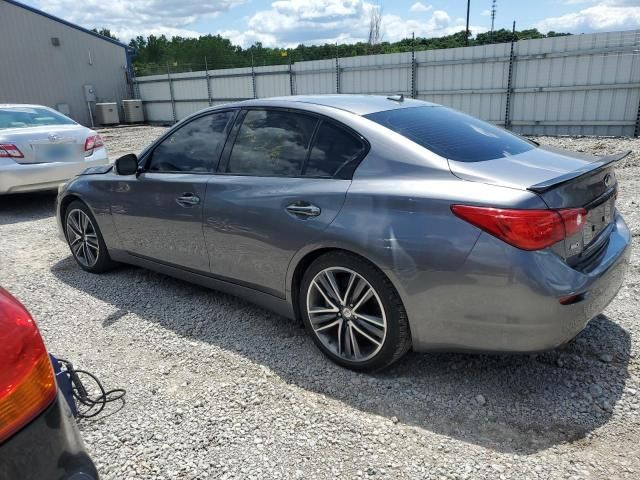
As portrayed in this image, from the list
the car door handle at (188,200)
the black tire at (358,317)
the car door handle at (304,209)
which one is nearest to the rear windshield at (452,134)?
the car door handle at (304,209)

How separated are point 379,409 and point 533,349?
0.83 metres

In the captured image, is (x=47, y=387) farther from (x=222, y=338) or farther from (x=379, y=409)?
(x=222, y=338)

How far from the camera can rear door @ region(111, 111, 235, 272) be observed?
11.7 ft

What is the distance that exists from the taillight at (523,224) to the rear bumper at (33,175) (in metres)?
6.52

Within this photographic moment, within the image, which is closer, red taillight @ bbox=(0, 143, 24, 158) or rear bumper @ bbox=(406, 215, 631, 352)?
rear bumper @ bbox=(406, 215, 631, 352)

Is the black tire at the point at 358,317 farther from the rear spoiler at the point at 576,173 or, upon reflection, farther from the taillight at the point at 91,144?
the taillight at the point at 91,144

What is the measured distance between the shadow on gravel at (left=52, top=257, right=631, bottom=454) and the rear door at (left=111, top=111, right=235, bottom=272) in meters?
0.54

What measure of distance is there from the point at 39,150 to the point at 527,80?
11.2 metres

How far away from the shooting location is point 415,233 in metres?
2.48

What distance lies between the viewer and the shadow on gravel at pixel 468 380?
2465mm

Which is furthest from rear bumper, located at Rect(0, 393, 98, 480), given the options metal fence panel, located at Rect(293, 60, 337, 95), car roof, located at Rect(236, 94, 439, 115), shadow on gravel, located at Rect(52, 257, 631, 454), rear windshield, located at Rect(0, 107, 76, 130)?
metal fence panel, located at Rect(293, 60, 337, 95)

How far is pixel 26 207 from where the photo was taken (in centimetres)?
784

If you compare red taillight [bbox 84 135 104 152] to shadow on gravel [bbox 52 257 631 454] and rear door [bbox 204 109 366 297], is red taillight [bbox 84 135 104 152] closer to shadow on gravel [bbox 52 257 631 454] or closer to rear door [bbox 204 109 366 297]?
shadow on gravel [bbox 52 257 631 454]

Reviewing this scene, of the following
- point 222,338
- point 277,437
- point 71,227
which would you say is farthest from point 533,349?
point 71,227
